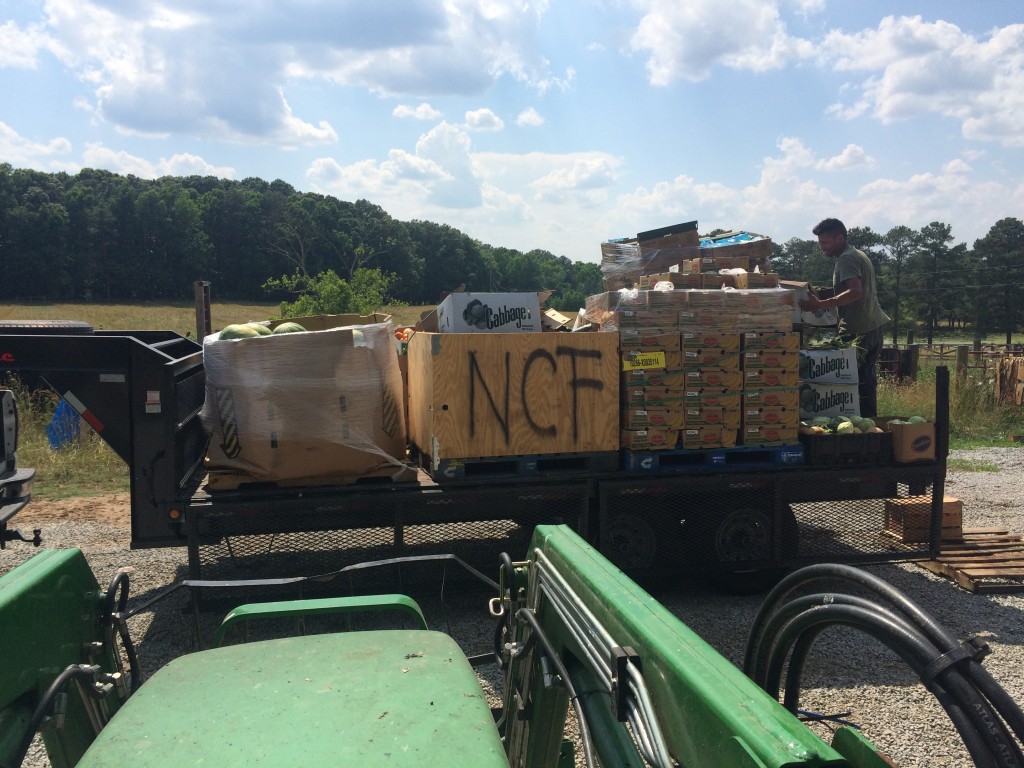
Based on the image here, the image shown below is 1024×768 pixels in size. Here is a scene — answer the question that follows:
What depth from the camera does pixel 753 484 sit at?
19.4ft

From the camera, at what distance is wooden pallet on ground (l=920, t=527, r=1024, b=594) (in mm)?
6328

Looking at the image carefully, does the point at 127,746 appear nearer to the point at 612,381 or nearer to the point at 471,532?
the point at 612,381

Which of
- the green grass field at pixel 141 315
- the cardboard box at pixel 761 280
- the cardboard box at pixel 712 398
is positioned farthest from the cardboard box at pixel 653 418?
the green grass field at pixel 141 315

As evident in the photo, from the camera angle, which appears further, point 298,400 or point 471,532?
point 471,532

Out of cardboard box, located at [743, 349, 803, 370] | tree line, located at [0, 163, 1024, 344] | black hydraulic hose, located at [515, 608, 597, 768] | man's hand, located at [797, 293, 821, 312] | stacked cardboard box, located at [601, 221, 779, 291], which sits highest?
tree line, located at [0, 163, 1024, 344]

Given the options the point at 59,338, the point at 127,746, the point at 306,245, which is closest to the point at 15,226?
the point at 306,245

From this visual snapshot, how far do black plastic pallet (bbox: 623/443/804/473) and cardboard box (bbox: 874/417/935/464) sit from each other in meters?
0.79

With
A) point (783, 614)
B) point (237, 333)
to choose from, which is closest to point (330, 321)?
point (237, 333)

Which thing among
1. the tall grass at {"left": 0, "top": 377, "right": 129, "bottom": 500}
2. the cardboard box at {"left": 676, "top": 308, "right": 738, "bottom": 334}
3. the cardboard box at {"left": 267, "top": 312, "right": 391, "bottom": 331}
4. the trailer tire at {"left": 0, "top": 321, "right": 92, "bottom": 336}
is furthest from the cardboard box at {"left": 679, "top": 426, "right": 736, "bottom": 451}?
the tall grass at {"left": 0, "top": 377, "right": 129, "bottom": 500}

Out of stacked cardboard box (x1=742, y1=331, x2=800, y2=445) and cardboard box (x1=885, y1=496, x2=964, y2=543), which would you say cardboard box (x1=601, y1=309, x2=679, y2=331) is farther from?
cardboard box (x1=885, y1=496, x2=964, y2=543)

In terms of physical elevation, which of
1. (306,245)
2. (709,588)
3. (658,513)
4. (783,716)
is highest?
(306,245)

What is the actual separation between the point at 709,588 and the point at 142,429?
4.42 m

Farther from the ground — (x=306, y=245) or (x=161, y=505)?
(x=306, y=245)

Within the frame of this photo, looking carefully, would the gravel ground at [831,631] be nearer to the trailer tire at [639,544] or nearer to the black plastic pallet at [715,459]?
the trailer tire at [639,544]
